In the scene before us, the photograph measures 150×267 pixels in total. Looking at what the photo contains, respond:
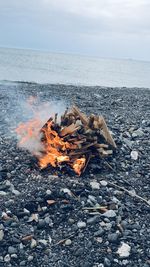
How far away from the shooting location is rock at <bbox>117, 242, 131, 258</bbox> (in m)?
7.48

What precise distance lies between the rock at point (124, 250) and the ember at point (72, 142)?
2.65 m

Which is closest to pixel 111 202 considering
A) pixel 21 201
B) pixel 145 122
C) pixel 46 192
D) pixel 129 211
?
pixel 129 211

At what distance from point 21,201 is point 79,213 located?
136cm

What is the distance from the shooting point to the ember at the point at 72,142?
9859 mm

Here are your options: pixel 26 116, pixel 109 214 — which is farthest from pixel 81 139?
pixel 26 116

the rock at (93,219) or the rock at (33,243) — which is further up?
the rock at (93,219)

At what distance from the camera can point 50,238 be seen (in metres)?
7.74

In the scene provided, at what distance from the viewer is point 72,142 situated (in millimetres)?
10008

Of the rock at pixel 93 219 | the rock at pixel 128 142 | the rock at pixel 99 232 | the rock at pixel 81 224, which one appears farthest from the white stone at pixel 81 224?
the rock at pixel 128 142

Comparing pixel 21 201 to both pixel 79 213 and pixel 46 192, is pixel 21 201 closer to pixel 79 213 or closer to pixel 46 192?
pixel 46 192

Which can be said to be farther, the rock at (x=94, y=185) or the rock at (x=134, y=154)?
the rock at (x=134, y=154)

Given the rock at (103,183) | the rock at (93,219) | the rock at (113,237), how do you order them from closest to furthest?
1. the rock at (113,237)
2. the rock at (93,219)
3. the rock at (103,183)

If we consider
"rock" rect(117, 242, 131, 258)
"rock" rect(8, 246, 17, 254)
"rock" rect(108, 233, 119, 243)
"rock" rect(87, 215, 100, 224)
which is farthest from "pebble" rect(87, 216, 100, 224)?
"rock" rect(8, 246, 17, 254)

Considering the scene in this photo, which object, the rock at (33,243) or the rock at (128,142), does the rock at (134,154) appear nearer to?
the rock at (128,142)
